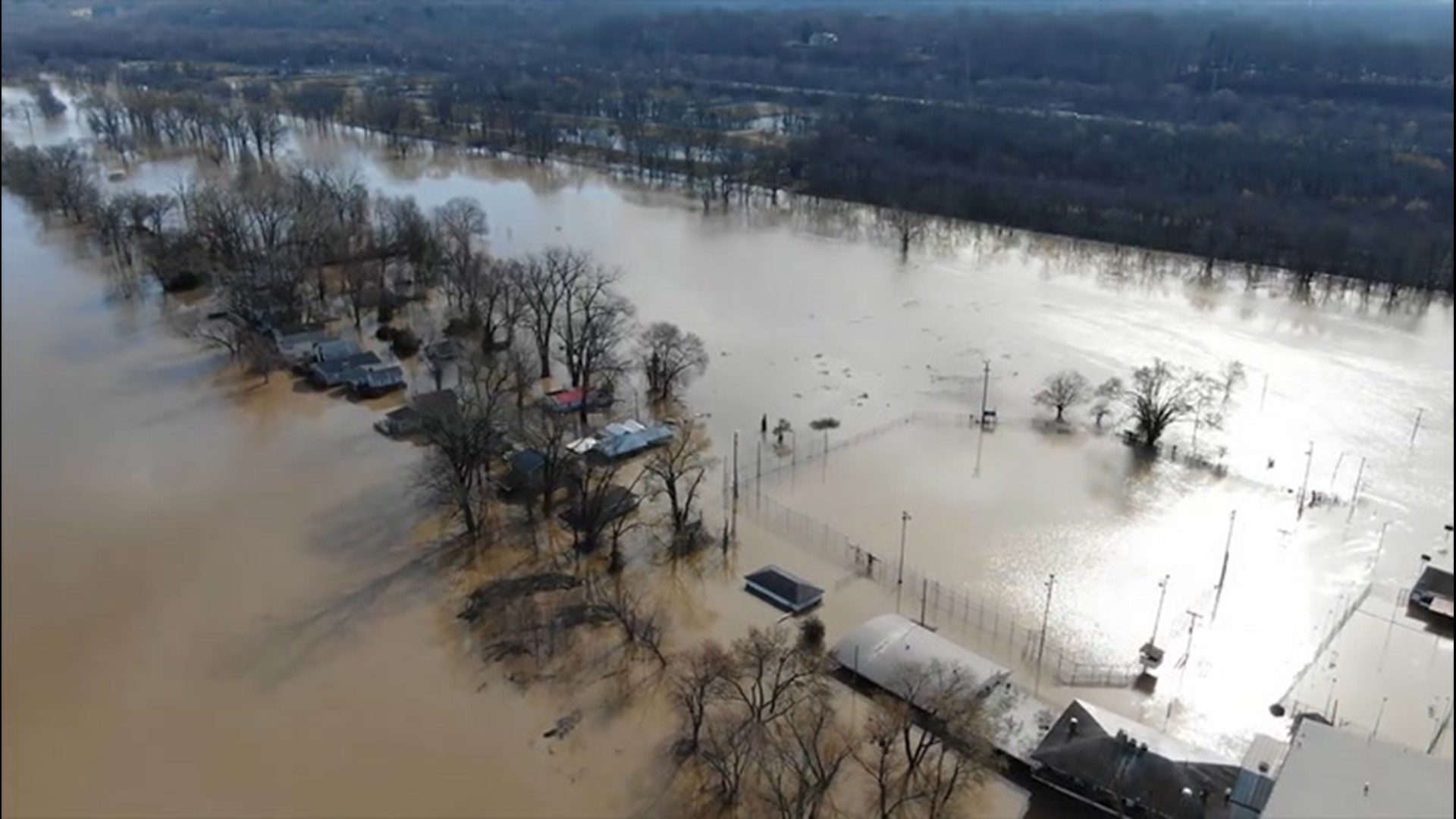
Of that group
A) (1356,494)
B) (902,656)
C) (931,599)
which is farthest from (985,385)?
(902,656)

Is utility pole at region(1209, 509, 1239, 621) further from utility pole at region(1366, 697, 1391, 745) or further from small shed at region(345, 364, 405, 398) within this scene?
small shed at region(345, 364, 405, 398)

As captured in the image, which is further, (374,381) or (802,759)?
(374,381)

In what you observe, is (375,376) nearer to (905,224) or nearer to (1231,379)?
Answer: (1231,379)

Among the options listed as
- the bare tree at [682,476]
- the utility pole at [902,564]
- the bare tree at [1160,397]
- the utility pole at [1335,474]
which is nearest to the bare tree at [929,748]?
the utility pole at [902,564]

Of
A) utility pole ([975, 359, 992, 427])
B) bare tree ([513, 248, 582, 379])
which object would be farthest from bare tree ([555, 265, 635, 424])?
utility pole ([975, 359, 992, 427])

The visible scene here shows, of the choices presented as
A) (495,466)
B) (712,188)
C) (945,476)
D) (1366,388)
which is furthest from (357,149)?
(1366,388)

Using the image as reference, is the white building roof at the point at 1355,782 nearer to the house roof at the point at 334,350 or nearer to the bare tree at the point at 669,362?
the bare tree at the point at 669,362
